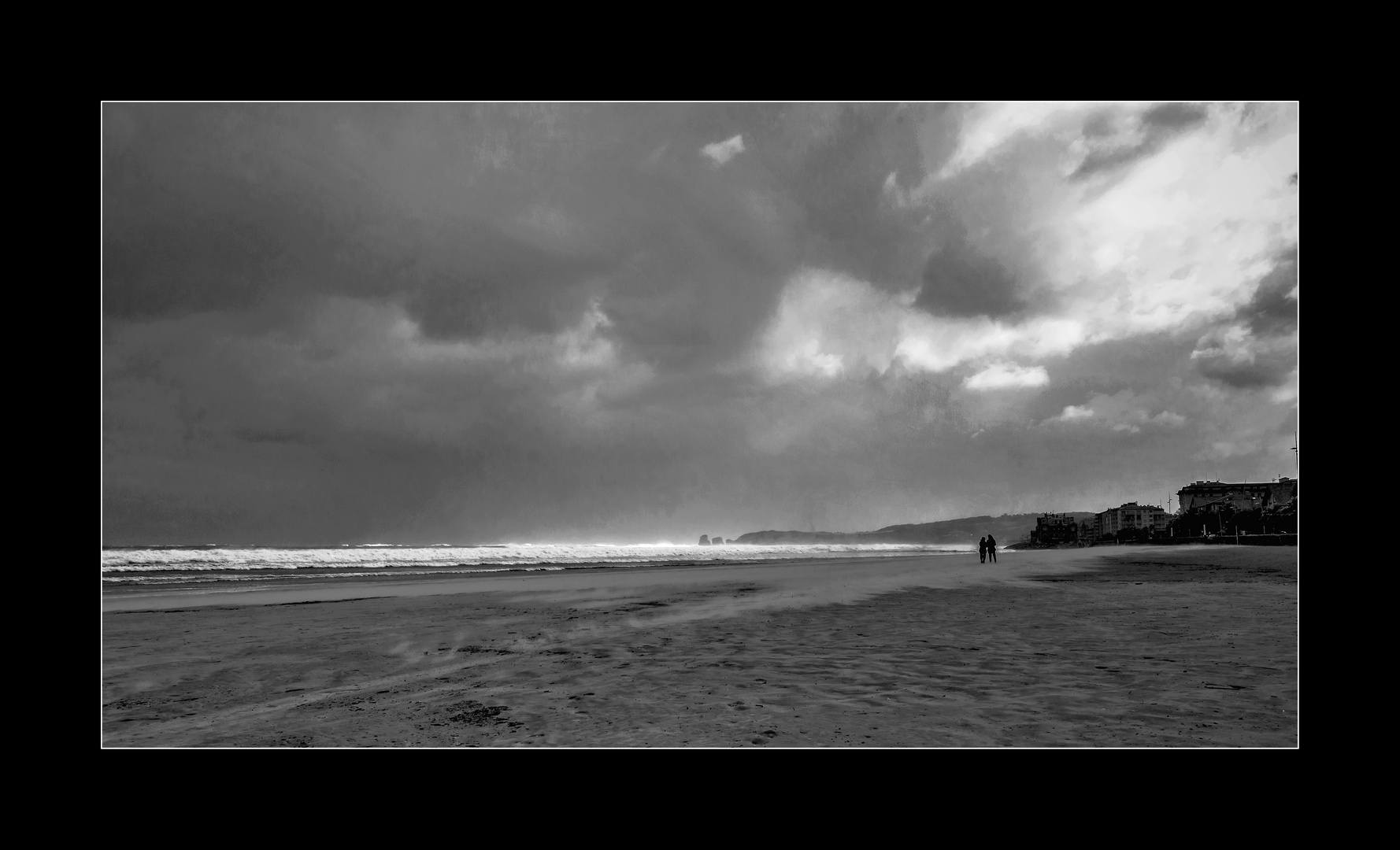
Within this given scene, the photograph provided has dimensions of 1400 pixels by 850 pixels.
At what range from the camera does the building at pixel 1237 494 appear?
9150cm

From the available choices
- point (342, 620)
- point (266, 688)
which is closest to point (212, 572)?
point (342, 620)

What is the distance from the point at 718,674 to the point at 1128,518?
165 meters

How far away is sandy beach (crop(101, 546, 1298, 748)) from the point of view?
5.95 m

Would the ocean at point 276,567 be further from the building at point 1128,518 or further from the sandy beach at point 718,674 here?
the building at point 1128,518

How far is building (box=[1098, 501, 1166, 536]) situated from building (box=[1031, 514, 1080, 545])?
8213 millimetres

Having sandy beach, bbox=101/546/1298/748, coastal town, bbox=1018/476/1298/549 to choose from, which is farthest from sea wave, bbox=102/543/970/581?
coastal town, bbox=1018/476/1298/549

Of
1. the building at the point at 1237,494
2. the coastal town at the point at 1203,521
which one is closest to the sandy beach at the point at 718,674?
the coastal town at the point at 1203,521

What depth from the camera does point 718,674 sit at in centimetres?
826

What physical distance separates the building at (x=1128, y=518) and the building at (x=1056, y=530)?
8.21m

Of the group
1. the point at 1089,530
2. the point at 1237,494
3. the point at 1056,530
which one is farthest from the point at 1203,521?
the point at 1089,530

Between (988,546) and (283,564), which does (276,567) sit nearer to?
(283,564)

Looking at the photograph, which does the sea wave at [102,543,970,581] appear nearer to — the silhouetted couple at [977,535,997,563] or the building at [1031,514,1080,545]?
the silhouetted couple at [977,535,997,563]
